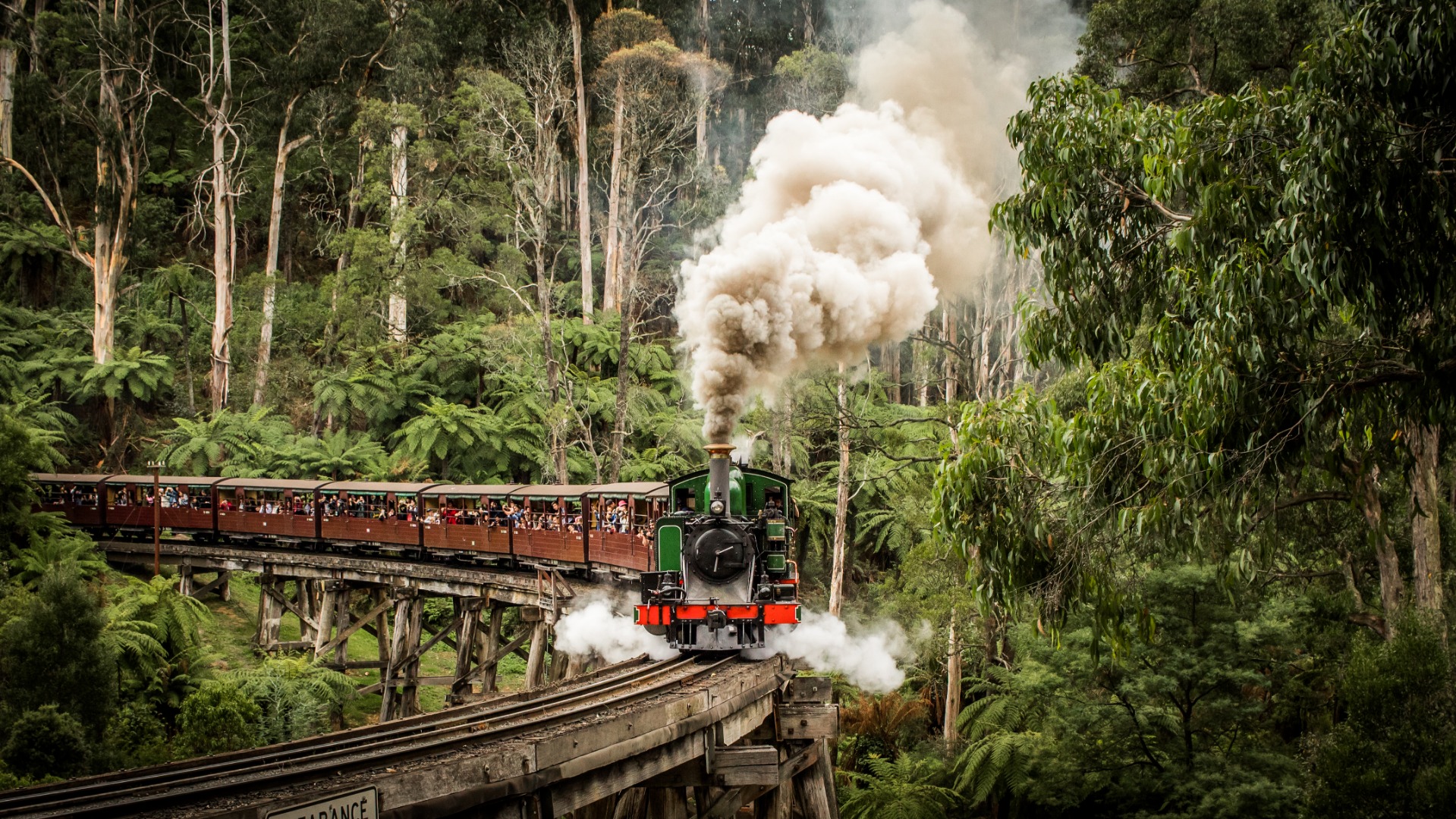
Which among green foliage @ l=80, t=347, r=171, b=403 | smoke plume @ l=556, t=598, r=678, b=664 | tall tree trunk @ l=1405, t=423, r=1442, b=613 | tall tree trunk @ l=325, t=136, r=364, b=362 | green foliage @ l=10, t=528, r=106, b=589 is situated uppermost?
tall tree trunk @ l=325, t=136, r=364, b=362

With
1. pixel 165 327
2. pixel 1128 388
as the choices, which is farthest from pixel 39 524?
pixel 1128 388

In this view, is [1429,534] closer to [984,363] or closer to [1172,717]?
[1172,717]

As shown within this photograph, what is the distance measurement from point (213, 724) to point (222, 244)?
22.9 meters

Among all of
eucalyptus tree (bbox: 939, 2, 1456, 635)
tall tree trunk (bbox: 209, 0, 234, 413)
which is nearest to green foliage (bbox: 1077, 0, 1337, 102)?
eucalyptus tree (bbox: 939, 2, 1456, 635)

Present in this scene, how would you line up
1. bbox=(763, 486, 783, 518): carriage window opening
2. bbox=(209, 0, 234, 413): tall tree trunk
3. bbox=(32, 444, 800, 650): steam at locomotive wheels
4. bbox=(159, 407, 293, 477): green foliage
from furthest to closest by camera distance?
bbox=(209, 0, 234, 413): tall tree trunk
bbox=(159, 407, 293, 477): green foliage
bbox=(763, 486, 783, 518): carriage window opening
bbox=(32, 444, 800, 650): steam at locomotive wheels

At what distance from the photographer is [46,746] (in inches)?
520

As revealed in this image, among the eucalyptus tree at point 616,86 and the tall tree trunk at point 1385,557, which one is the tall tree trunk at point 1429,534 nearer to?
the tall tree trunk at point 1385,557

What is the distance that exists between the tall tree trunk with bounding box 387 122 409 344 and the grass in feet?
30.8

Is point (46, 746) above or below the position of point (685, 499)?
below

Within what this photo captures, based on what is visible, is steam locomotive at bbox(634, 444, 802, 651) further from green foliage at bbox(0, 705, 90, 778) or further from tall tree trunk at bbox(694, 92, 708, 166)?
tall tree trunk at bbox(694, 92, 708, 166)

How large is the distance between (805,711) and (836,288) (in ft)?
18.5

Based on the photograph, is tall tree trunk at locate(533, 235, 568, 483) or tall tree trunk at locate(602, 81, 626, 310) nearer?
tall tree trunk at locate(533, 235, 568, 483)

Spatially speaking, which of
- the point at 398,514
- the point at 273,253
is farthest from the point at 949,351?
the point at 273,253

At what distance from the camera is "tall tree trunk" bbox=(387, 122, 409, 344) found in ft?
112
